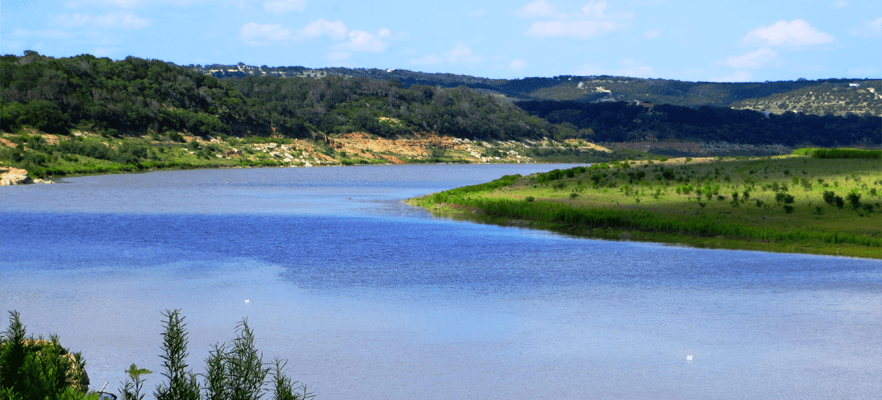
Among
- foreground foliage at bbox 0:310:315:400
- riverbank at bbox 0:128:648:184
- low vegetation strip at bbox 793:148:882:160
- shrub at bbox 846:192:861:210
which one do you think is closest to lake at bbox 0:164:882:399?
foreground foliage at bbox 0:310:315:400

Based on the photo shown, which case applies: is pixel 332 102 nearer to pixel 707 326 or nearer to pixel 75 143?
pixel 75 143

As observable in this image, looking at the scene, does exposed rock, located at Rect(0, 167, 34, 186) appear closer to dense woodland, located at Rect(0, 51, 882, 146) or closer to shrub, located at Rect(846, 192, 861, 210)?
dense woodland, located at Rect(0, 51, 882, 146)

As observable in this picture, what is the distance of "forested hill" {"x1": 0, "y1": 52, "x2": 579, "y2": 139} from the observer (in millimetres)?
112312

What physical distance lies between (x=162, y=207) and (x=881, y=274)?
35.0 meters

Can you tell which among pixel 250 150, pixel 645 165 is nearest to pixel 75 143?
pixel 250 150

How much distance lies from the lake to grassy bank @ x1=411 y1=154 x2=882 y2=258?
8.99 ft

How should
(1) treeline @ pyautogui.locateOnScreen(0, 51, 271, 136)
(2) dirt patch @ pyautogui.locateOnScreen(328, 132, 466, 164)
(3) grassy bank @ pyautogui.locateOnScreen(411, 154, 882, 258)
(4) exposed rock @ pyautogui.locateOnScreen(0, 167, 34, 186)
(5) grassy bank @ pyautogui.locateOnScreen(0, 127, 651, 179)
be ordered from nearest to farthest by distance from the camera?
(3) grassy bank @ pyautogui.locateOnScreen(411, 154, 882, 258) → (4) exposed rock @ pyautogui.locateOnScreen(0, 167, 34, 186) → (5) grassy bank @ pyautogui.locateOnScreen(0, 127, 651, 179) → (1) treeline @ pyautogui.locateOnScreen(0, 51, 271, 136) → (2) dirt patch @ pyautogui.locateOnScreen(328, 132, 466, 164)

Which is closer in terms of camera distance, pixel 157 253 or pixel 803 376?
pixel 803 376

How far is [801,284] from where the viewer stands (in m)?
18.7

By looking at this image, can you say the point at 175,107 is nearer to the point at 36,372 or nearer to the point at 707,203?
the point at 707,203

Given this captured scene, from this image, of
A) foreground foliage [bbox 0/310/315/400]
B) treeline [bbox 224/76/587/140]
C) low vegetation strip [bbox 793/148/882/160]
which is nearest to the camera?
foreground foliage [bbox 0/310/315/400]

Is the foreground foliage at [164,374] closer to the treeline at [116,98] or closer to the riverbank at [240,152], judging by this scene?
the riverbank at [240,152]

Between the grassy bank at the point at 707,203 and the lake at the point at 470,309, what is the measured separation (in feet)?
8.99

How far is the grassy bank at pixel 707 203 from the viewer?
89.2ft
